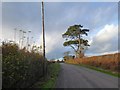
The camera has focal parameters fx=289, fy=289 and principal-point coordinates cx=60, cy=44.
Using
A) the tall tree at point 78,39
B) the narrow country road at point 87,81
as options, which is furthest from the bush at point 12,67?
the tall tree at point 78,39

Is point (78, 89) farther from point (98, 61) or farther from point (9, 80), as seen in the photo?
point (98, 61)

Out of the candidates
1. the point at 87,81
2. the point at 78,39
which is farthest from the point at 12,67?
the point at 78,39

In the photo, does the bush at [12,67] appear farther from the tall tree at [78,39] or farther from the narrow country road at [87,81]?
the tall tree at [78,39]

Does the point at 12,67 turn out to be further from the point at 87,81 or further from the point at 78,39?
the point at 78,39

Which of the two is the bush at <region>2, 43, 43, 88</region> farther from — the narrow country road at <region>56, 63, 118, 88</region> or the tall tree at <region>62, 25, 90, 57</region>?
the tall tree at <region>62, 25, 90, 57</region>

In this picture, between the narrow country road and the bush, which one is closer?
the bush

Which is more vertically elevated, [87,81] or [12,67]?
[12,67]

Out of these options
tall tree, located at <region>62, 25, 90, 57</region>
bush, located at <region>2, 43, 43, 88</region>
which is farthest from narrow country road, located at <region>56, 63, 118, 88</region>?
tall tree, located at <region>62, 25, 90, 57</region>

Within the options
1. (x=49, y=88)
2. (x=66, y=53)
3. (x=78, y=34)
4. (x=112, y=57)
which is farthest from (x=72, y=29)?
(x=49, y=88)

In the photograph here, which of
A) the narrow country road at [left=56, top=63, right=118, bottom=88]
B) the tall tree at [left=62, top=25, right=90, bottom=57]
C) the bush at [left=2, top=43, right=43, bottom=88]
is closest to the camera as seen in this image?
the bush at [left=2, top=43, right=43, bottom=88]

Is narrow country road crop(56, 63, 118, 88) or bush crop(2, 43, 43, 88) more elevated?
bush crop(2, 43, 43, 88)

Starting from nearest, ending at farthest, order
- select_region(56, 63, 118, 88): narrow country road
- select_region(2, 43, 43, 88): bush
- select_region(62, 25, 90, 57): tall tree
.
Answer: select_region(2, 43, 43, 88): bush < select_region(56, 63, 118, 88): narrow country road < select_region(62, 25, 90, 57): tall tree

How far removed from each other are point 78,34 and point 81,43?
2.66 m

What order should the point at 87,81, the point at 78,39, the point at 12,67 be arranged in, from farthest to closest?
Result: 1. the point at 78,39
2. the point at 87,81
3. the point at 12,67
